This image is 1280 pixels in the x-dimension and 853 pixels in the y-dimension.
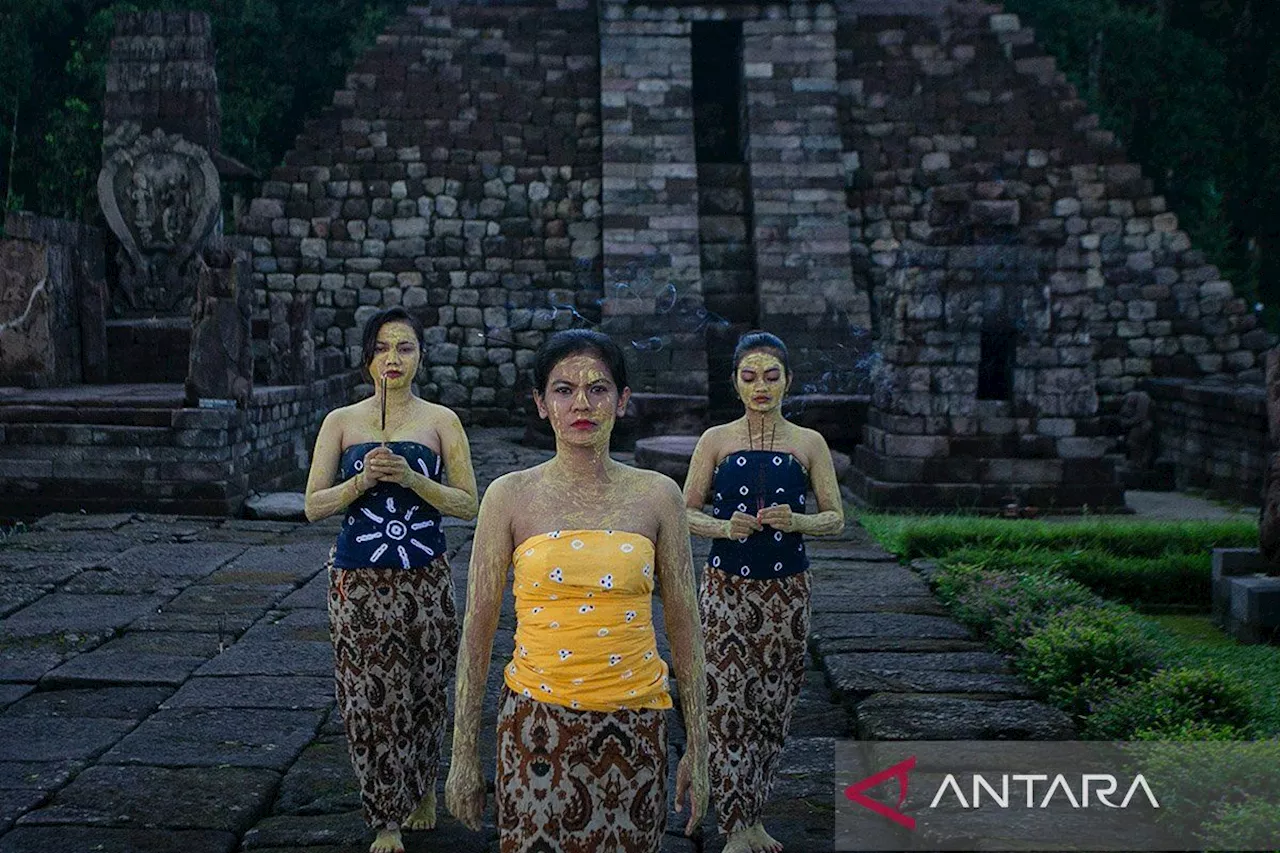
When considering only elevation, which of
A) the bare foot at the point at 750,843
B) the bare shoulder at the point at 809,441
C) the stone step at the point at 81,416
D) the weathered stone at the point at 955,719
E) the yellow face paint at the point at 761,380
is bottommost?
the bare foot at the point at 750,843

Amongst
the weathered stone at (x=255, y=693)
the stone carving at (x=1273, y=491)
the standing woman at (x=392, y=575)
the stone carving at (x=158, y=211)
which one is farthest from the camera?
the stone carving at (x=158, y=211)

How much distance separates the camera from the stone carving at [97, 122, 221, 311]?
579 inches

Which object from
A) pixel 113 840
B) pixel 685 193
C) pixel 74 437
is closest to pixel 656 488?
pixel 113 840

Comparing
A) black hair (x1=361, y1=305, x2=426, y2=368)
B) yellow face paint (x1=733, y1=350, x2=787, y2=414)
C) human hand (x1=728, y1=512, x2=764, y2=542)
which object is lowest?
human hand (x1=728, y1=512, x2=764, y2=542)

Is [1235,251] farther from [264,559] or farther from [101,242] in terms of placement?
[264,559]

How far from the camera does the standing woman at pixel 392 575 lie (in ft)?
14.3

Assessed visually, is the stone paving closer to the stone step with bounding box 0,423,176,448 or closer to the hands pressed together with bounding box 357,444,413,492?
the hands pressed together with bounding box 357,444,413,492

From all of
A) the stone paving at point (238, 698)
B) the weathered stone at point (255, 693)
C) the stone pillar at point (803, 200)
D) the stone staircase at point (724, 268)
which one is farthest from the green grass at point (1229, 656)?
the stone staircase at point (724, 268)

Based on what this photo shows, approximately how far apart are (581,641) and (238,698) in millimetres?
3355

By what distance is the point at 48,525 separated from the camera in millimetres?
10125

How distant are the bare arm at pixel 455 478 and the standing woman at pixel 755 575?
722 millimetres

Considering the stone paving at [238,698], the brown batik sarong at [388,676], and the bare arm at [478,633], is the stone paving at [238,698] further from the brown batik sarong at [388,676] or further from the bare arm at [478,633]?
the bare arm at [478,633]

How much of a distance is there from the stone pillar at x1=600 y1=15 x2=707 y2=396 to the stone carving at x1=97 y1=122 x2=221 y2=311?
5.16 meters

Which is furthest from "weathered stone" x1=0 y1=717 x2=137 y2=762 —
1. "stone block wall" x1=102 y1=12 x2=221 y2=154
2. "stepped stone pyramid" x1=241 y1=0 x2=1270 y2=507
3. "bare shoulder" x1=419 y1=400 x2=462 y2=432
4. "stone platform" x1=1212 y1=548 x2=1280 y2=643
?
"stepped stone pyramid" x1=241 y1=0 x2=1270 y2=507
